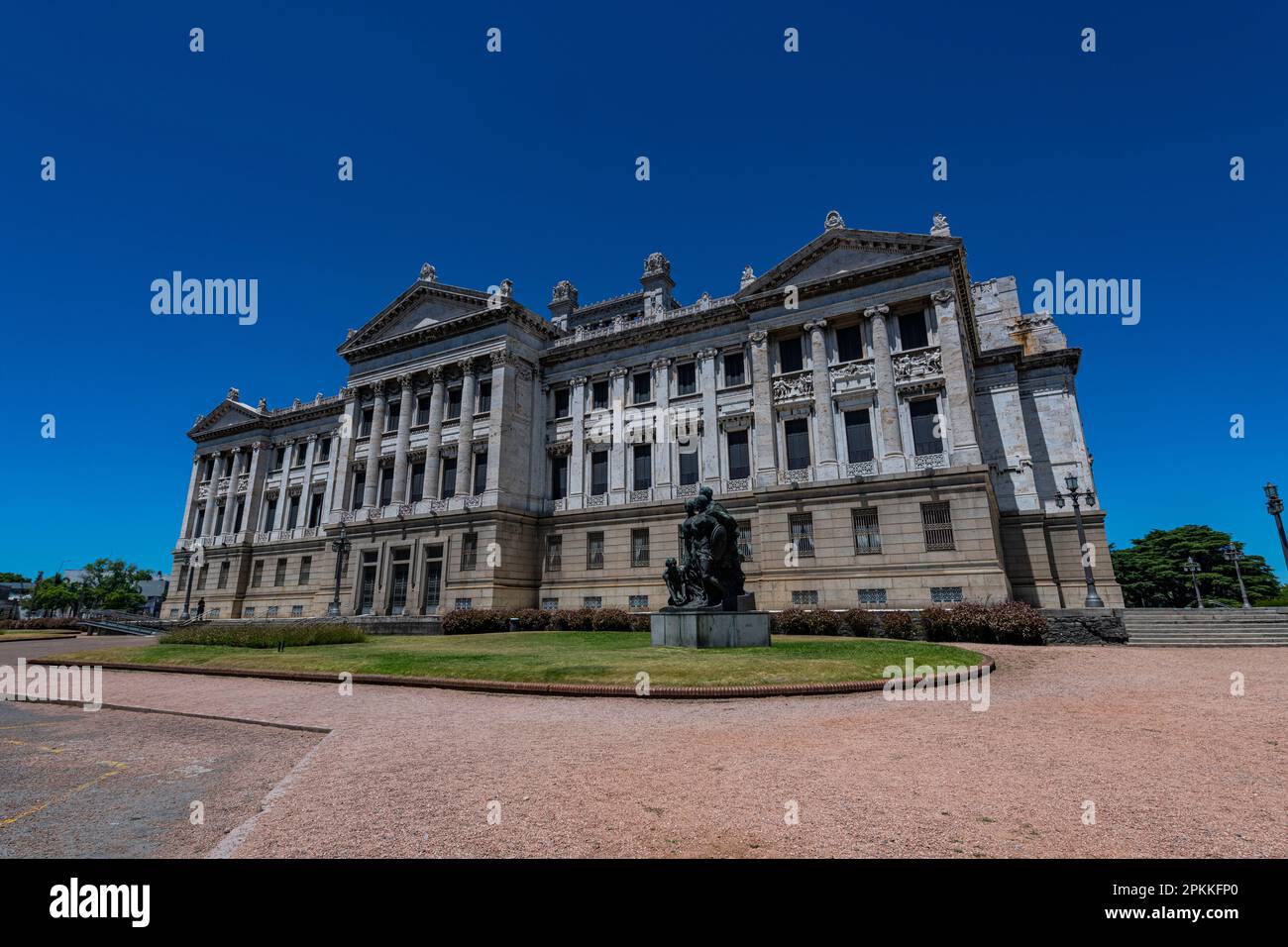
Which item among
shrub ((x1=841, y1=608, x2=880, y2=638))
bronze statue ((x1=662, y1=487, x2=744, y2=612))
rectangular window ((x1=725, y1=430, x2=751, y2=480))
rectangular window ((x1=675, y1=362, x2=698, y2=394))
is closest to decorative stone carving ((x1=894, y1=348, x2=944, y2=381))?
rectangular window ((x1=725, y1=430, x2=751, y2=480))

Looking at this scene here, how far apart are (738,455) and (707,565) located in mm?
16446

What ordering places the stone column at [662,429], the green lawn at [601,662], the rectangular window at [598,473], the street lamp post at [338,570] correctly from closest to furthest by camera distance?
the green lawn at [601,662]
the stone column at [662,429]
the street lamp post at [338,570]
the rectangular window at [598,473]

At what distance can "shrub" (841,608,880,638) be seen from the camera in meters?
21.2

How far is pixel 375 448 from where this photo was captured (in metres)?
38.1

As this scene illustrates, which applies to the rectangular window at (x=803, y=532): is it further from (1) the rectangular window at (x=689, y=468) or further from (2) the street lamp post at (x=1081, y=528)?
(2) the street lamp post at (x=1081, y=528)

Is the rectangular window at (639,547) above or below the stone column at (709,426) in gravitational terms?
below

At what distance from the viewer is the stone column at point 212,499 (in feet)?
166

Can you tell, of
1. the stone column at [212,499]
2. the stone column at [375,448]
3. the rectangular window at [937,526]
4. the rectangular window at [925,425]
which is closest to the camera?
the rectangular window at [937,526]

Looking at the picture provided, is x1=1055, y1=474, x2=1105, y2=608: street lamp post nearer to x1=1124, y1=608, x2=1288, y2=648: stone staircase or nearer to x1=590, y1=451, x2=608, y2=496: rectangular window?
x1=1124, y1=608, x2=1288, y2=648: stone staircase

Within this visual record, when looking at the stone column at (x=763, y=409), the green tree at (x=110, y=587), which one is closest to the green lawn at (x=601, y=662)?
the stone column at (x=763, y=409)

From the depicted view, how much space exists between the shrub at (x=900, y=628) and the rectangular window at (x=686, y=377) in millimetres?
16702

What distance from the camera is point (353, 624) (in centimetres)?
2919
